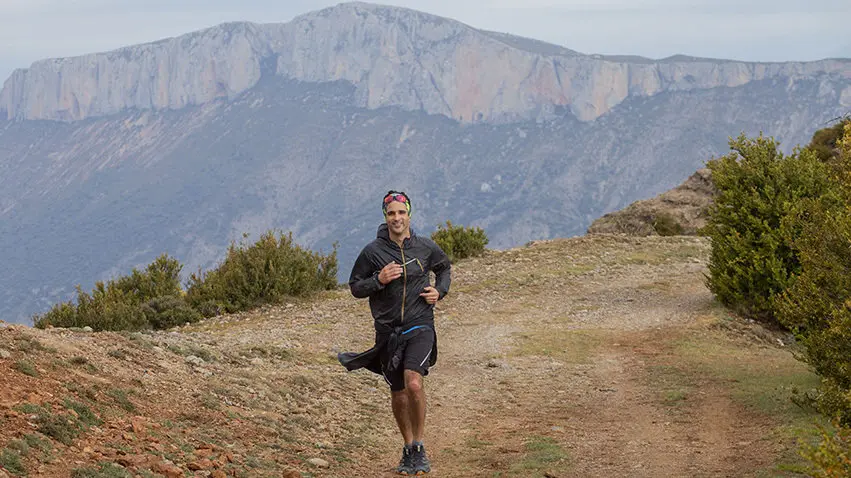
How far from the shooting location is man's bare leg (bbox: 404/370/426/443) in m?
7.14

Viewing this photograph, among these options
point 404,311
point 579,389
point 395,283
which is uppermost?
point 395,283

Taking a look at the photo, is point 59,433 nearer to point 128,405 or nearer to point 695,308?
point 128,405

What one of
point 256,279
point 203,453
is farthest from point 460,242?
point 203,453

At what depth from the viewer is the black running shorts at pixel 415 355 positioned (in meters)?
7.16

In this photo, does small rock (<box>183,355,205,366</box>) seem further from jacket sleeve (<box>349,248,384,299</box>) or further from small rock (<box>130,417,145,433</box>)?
jacket sleeve (<box>349,248,384,299</box>)

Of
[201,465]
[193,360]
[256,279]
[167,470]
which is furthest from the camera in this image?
[256,279]

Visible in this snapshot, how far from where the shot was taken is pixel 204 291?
17.5 m

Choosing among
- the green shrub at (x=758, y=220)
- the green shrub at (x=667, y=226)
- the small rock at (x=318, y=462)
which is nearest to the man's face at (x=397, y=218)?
the small rock at (x=318, y=462)

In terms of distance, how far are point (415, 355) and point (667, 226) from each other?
22336mm

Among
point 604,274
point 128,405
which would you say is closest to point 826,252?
point 128,405

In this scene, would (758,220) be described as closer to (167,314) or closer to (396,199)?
(396,199)

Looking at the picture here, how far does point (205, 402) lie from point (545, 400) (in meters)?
4.08

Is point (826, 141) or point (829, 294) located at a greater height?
point (826, 141)

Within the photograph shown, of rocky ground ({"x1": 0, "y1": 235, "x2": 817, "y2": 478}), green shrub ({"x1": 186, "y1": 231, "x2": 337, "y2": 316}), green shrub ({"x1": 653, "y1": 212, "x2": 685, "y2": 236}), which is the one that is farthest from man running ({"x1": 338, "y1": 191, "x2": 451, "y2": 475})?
green shrub ({"x1": 653, "y1": 212, "x2": 685, "y2": 236})
